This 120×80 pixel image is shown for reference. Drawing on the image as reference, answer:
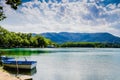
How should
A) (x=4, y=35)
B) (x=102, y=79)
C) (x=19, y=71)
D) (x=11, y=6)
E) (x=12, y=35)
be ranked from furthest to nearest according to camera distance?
(x=12, y=35) < (x=4, y=35) < (x=19, y=71) < (x=102, y=79) < (x=11, y=6)

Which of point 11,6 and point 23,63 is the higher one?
point 11,6

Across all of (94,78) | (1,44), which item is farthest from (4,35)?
(94,78)

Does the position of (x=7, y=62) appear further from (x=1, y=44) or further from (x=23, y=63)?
(x=1, y=44)

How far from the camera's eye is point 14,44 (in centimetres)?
19688

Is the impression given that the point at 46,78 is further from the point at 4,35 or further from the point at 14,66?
the point at 4,35

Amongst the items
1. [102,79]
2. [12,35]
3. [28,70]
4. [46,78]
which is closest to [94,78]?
[102,79]

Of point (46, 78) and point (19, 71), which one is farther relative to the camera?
point (19, 71)

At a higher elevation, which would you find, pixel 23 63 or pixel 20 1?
pixel 20 1

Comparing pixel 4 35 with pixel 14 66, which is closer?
pixel 14 66

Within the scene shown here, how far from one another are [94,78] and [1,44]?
141m

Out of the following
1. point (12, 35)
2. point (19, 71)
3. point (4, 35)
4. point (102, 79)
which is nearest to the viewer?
point (102, 79)

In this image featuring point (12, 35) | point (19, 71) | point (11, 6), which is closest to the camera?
point (11, 6)

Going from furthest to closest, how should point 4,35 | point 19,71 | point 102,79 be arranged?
point 4,35 → point 19,71 → point 102,79

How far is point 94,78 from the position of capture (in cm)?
3981
